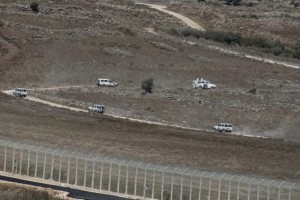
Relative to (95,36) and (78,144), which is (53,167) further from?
(95,36)

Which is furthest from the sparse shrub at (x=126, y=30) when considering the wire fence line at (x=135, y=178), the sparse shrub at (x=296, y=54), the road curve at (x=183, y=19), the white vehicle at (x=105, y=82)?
the wire fence line at (x=135, y=178)

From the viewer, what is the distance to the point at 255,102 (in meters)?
120

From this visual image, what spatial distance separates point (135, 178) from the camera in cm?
6419

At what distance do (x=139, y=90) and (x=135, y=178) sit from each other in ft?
194

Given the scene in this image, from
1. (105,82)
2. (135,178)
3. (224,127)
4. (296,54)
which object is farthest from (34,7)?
(135,178)

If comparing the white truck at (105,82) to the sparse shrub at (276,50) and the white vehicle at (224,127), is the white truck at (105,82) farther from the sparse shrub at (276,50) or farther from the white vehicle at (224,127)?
the sparse shrub at (276,50)

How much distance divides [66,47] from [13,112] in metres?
47.9

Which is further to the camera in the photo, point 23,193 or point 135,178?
point 135,178

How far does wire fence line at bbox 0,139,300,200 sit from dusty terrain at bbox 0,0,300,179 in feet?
36.9

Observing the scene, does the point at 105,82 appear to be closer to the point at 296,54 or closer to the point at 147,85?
the point at 147,85

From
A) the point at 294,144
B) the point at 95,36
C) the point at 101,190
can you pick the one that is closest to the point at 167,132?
the point at 294,144

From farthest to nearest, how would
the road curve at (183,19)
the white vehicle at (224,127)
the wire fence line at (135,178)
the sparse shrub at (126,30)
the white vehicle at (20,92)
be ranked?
the road curve at (183,19) → the sparse shrub at (126,30) → the white vehicle at (20,92) → the white vehicle at (224,127) → the wire fence line at (135,178)

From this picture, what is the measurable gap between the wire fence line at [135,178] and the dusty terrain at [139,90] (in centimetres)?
1125

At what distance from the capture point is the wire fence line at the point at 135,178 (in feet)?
206
